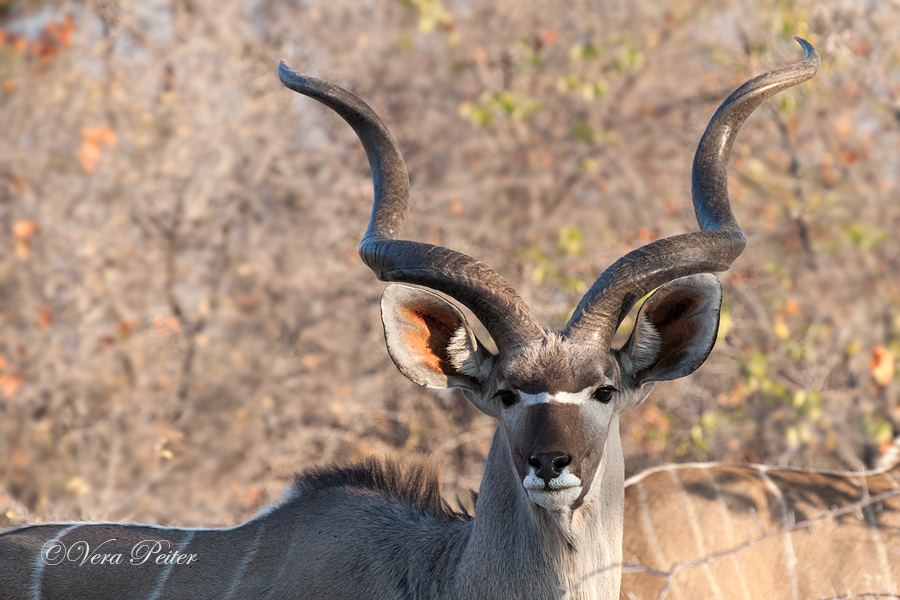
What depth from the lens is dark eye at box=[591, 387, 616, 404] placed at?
2.16 metres

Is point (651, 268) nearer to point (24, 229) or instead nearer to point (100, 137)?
point (24, 229)

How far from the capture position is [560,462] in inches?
76.5

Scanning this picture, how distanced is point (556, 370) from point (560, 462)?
26cm

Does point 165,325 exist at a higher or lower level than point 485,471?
higher

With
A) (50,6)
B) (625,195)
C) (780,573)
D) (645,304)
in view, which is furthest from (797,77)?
(50,6)

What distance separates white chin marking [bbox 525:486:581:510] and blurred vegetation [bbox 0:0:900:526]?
277cm

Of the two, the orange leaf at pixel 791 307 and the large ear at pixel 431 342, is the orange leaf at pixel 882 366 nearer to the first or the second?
the orange leaf at pixel 791 307

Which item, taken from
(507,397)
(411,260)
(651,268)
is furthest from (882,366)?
(411,260)

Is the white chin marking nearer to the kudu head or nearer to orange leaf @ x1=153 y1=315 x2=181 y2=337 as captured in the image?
the kudu head

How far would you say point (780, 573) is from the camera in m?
3.13

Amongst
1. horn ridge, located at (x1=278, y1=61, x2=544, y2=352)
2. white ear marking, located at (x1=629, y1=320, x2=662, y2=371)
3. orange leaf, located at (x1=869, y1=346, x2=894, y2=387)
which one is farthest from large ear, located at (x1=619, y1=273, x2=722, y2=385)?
orange leaf, located at (x1=869, y1=346, x2=894, y2=387)

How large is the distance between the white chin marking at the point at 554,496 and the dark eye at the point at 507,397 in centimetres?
24

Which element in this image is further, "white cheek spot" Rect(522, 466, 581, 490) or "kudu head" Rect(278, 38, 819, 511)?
"kudu head" Rect(278, 38, 819, 511)

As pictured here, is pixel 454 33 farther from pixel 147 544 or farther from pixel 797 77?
pixel 147 544
